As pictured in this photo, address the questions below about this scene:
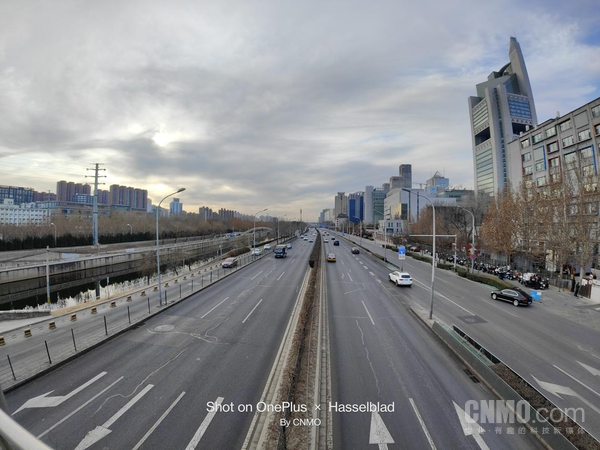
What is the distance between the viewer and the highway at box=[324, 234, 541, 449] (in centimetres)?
835

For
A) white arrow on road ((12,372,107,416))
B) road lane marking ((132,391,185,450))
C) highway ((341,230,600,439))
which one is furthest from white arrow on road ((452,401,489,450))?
white arrow on road ((12,372,107,416))

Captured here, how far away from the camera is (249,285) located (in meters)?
30.6

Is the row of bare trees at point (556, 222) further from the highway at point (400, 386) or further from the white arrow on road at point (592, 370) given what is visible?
the highway at point (400, 386)

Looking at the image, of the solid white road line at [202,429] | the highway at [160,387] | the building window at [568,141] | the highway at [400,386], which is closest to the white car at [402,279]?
the highway at [400,386]

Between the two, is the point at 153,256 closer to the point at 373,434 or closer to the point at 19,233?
the point at 19,233

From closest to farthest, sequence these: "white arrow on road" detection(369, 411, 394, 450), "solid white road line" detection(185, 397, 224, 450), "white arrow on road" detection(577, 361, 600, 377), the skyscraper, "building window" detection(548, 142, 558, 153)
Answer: "solid white road line" detection(185, 397, 224, 450) → "white arrow on road" detection(369, 411, 394, 450) → "white arrow on road" detection(577, 361, 600, 377) → "building window" detection(548, 142, 558, 153) → the skyscraper

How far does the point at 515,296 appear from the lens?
23.8m

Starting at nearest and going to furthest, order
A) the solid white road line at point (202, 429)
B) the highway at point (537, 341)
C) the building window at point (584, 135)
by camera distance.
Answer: the solid white road line at point (202, 429) < the highway at point (537, 341) < the building window at point (584, 135)

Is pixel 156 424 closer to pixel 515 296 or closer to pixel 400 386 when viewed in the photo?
pixel 400 386

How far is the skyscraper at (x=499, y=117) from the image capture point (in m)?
109

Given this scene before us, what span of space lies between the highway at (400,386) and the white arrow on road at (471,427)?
75mm

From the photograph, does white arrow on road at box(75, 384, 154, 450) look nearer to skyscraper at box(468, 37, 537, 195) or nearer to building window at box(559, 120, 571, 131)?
building window at box(559, 120, 571, 131)

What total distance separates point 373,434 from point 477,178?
13711 cm

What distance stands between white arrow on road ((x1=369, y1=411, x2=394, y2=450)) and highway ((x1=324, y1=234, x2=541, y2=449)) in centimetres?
3
